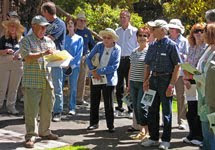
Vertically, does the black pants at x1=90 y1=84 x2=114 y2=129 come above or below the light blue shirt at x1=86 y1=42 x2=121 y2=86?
below

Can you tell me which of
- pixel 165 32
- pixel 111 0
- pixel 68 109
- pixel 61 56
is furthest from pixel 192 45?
pixel 111 0

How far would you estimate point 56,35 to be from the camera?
9.07 meters

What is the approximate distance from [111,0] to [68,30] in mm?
6992

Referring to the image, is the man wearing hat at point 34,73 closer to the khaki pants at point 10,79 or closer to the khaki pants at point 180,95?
the khaki pants at point 10,79

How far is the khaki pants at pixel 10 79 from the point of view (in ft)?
32.7

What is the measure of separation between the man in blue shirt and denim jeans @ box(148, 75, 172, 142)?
2163 mm

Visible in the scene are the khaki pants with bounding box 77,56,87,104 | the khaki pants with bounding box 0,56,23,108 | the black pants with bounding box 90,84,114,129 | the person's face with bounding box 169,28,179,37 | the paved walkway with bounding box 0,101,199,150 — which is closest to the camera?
the paved walkway with bounding box 0,101,199,150

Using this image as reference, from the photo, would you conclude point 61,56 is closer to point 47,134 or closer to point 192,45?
point 47,134

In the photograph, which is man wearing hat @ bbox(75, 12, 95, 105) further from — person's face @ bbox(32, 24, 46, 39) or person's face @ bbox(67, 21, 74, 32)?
person's face @ bbox(32, 24, 46, 39)

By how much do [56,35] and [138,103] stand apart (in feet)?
6.77

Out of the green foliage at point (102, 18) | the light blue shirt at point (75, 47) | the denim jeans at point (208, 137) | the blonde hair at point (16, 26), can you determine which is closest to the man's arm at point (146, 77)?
the denim jeans at point (208, 137)

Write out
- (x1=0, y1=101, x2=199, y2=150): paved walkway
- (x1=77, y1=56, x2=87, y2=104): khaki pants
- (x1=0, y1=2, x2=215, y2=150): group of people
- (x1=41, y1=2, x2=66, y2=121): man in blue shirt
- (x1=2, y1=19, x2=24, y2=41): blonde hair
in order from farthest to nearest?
1. (x1=77, y1=56, x2=87, y2=104): khaki pants
2. (x1=2, y1=19, x2=24, y2=41): blonde hair
3. (x1=41, y1=2, x2=66, y2=121): man in blue shirt
4. (x1=0, y1=101, x2=199, y2=150): paved walkway
5. (x1=0, y1=2, x2=215, y2=150): group of people

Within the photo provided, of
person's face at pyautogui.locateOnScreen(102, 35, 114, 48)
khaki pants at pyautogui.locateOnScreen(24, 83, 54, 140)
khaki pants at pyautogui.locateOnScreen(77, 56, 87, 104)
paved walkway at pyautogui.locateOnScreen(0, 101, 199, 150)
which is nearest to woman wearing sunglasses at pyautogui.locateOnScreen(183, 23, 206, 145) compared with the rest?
paved walkway at pyautogui.locateOnScreen(0, 101, 199, 150)

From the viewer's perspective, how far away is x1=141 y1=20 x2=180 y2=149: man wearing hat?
753cm
